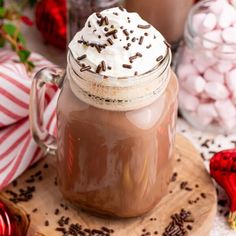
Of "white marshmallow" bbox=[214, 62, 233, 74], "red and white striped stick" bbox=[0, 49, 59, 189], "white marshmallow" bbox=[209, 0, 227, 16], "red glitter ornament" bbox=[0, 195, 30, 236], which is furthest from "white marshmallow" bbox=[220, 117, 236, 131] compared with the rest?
"red glitter ornament" bbox=[0, 195, 30, 236]

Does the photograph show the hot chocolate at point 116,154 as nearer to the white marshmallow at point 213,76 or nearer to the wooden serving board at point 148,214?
the wooden serving board at point 148,214

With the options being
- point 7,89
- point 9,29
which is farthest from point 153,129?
point 9,29

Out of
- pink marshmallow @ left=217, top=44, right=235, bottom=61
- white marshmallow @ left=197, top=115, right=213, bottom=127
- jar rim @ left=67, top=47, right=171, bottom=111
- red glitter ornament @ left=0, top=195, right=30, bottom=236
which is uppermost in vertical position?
jar rim @ left=67, top=47, right=171, bottom=111

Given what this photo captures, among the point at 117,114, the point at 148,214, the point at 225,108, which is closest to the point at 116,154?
the point at 117,114

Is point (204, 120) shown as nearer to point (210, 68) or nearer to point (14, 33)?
point (210, 68)

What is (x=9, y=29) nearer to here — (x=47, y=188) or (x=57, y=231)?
(x=47, y=188)

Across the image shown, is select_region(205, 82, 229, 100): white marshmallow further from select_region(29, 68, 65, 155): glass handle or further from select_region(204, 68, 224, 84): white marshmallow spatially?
select_region(29, 68, 65, 155): glass handle

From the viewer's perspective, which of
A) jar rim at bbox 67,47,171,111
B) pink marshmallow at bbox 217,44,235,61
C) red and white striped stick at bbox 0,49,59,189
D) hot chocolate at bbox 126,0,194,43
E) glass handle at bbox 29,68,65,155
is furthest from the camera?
hot chocolate at bbox 126,0,194,43
